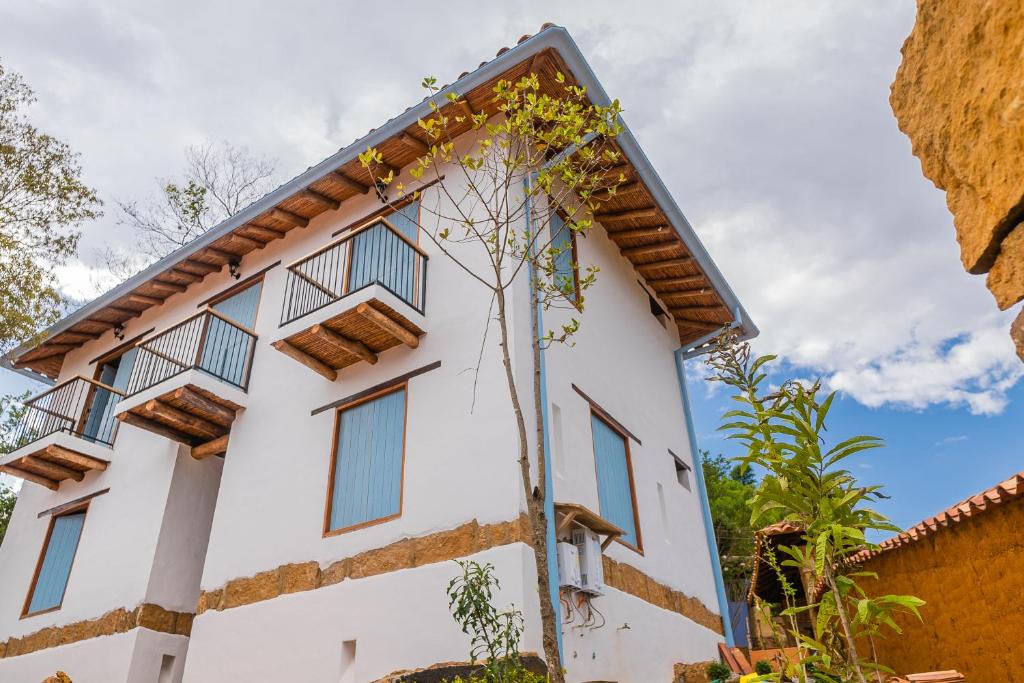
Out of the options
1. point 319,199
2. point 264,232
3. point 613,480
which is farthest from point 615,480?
point 264,232

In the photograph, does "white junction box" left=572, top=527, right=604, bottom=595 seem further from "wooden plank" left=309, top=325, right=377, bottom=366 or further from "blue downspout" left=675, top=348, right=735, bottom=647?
"blue downspout" left=675, top=348, right=735, bottom=647

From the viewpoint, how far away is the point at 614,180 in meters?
10.3

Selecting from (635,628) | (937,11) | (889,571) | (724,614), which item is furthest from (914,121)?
(724,614)

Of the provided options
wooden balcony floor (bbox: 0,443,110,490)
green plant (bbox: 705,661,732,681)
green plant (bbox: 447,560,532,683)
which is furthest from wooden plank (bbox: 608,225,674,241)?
wooden balcony floor (bbox: 0,443,110,490)

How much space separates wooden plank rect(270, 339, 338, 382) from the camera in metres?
8.43

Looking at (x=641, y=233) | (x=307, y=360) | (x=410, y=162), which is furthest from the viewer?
(x=641, y=233)

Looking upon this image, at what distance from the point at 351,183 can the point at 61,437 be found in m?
5.91

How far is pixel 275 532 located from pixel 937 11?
809 centimetres

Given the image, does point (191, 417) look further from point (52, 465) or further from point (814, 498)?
point (814, 498)

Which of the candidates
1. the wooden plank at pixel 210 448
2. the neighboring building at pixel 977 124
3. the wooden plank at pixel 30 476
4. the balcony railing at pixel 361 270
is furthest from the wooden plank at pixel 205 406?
the neighboring building at pixel 977 124

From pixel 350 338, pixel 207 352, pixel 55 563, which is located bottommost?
pixel 55 563

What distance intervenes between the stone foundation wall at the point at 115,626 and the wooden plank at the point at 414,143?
6.95m

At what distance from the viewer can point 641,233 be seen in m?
11.1

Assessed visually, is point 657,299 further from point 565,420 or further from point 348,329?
point 348,329
